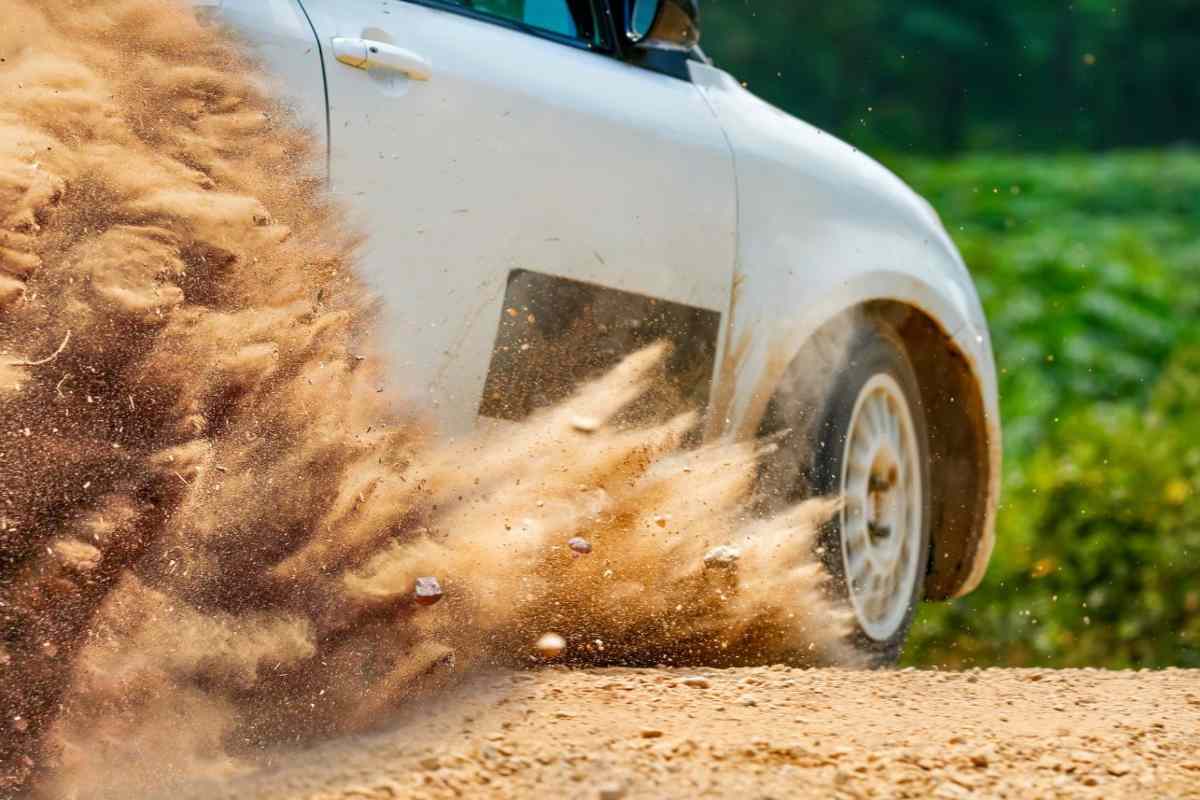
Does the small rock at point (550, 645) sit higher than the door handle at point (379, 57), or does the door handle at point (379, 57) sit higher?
the door handle at point (379, 57)

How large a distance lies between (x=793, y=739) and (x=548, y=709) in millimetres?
477

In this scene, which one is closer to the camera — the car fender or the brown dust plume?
the brown dust plume

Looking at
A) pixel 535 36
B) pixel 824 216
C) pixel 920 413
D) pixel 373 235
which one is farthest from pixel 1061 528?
pixel 373 235

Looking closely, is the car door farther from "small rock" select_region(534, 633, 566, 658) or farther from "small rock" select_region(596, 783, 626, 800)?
"small rock" select_region(596, 783, 626, 800)

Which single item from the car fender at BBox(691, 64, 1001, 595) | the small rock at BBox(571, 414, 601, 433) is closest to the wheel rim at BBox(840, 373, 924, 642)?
the car fender at BBox(691, 64, 1001, 595)

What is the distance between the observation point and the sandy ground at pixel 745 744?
2.85 metres

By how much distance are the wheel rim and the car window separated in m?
1.23

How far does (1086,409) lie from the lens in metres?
11.6

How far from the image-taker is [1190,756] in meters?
3.35

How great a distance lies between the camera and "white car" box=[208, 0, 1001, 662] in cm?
348

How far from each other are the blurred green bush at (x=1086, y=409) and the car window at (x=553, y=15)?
511cm

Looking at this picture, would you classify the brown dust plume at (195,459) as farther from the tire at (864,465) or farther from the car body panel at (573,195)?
the tire at (864,465)

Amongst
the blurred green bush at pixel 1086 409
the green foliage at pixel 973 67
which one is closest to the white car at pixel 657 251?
the blurred green bush at pixel 1086 409

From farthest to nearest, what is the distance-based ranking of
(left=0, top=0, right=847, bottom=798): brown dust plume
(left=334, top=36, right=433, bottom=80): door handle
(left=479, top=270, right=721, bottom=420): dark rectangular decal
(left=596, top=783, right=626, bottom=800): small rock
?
1. (left=479, top=270, right=721, bottom=420): dark rectangular decal
2. (left=334, top=36, right=433, bottom=80): door handle
3. (left=0, top=0, right=847, bottom=798): brown dust plume
4. (left=596, top=783, right=626, bottom=800): small rock
